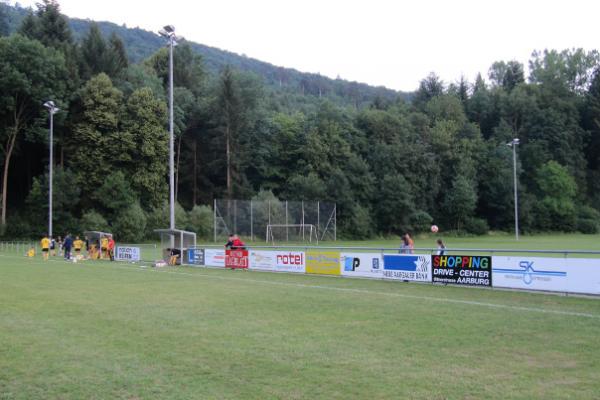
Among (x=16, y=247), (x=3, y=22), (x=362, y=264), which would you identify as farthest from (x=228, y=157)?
(x=362, y=264)

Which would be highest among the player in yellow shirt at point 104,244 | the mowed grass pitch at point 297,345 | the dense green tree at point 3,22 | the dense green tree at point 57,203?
the dense green tree at point 3,22

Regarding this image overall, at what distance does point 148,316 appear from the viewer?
13281 millimetres

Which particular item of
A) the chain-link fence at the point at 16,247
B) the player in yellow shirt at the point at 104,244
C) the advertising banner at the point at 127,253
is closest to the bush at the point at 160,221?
the chain-link fence at the point at 16,247

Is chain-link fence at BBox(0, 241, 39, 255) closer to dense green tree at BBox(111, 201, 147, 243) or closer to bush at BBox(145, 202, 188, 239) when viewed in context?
dense green tree at BBox(111, 201, 147, 243)

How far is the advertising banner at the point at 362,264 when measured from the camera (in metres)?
22.7

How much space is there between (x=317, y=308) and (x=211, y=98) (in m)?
68.9

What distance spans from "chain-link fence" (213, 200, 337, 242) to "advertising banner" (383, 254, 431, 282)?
121 feet

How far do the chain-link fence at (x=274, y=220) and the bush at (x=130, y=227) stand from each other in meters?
7.47

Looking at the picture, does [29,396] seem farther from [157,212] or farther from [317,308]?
[157,212]

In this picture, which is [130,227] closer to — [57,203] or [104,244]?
[57,203]

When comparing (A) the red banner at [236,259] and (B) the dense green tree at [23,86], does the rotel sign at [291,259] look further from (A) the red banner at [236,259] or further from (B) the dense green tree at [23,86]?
(B) the dense green tree at [23,86]

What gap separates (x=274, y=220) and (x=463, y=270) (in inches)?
1672

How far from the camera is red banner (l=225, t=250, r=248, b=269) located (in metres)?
28.8

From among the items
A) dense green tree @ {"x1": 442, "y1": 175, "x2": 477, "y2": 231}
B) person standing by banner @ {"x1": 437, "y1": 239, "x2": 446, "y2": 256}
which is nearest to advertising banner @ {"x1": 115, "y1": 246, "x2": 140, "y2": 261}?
person standing by banner @ {"x1": 437, "y1": 239, "x2": 446, "y2": 256}
